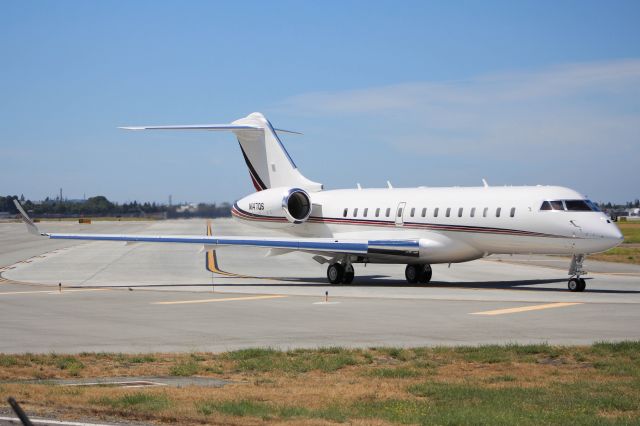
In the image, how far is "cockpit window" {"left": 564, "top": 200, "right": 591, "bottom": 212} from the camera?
91.6ft

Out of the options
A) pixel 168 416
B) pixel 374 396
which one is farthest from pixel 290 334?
pixel 168 416

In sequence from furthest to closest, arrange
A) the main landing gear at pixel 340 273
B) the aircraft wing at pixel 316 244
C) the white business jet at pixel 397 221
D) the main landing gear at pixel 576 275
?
1. the main landing gear at pixel 340 273
2. the aircraft wing at pixel 316 244
3. the white business jet at pixel 397 221
4. the main landing gear at pixel 576 275

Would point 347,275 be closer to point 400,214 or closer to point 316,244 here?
point 316,244

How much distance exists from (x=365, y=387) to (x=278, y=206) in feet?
74.9

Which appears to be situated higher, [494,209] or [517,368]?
[494,209]

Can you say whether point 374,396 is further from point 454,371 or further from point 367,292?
Result: point 367,292

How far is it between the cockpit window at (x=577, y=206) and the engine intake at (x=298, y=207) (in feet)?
34.8

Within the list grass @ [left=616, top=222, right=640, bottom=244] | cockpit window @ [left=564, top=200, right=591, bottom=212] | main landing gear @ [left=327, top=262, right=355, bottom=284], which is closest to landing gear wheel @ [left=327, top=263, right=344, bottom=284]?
main landing gear @ [left=327, top=262, right=355, bottom=284]

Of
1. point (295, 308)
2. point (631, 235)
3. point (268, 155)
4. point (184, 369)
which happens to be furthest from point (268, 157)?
point (631, 235)

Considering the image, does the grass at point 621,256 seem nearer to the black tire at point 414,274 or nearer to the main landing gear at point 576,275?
the black tire at point 414,274

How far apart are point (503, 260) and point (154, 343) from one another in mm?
32439

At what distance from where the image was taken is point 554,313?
21.3 metres

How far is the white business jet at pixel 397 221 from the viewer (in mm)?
27906

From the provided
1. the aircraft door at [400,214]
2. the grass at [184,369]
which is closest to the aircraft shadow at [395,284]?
the aircraft door at [400,214]
